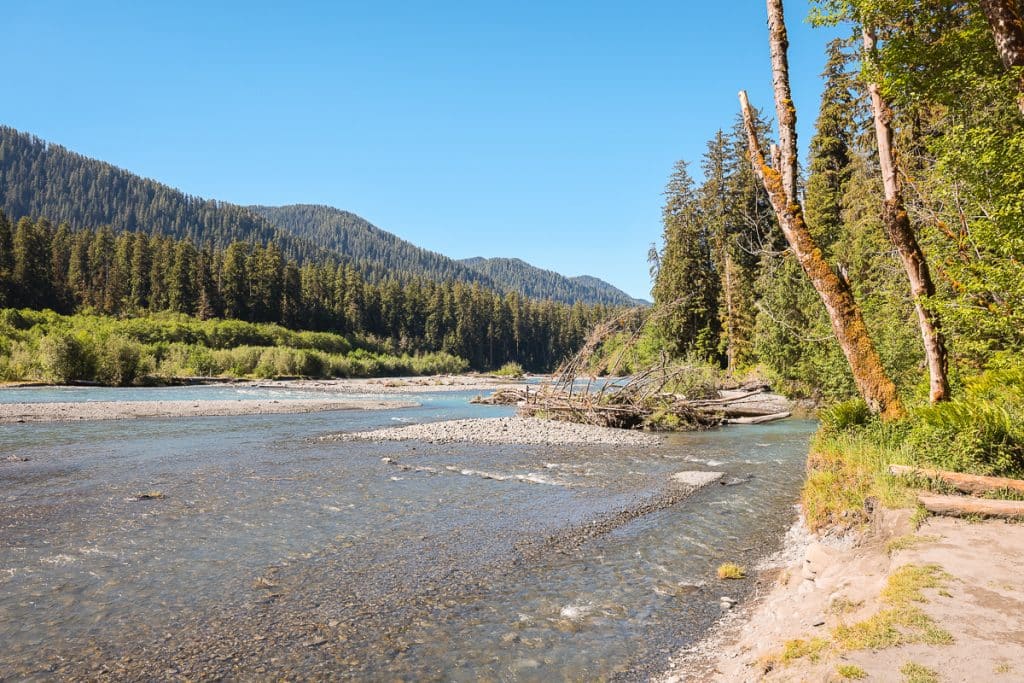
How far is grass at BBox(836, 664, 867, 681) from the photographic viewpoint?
3762mm

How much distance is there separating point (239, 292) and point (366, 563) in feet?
323

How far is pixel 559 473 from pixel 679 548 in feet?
19.7

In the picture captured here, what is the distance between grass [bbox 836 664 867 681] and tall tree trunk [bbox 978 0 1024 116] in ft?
30.7

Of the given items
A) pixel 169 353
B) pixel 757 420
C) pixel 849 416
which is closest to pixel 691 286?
pixel 757 420

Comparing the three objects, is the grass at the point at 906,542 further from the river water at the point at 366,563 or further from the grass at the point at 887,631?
the river water at the point at 366,563

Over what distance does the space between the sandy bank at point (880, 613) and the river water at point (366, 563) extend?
23.2 inches

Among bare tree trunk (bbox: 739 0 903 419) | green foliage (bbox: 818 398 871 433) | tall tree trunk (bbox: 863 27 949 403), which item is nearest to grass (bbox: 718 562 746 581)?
bare tree trunk (bbox: 739 0 903 419)

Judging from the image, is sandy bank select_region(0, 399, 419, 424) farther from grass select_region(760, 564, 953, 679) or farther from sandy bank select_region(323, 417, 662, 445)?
grass select_region(760, 564, 953, 679)

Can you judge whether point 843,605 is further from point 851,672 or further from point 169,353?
point 169,353

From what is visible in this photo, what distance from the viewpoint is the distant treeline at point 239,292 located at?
8212cm

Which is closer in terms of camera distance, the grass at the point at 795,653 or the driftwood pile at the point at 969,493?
the grass at the point at 795,653

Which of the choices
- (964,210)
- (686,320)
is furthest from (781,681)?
(686,320)

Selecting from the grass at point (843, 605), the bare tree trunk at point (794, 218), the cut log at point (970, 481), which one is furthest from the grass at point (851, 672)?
the bare tree trunk at point (794, 218)

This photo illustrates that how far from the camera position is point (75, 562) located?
7906 millimetres
